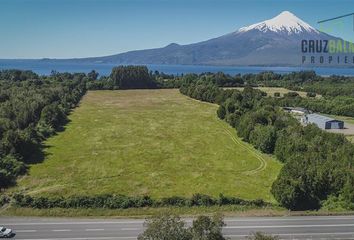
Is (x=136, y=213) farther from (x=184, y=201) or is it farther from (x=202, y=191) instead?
(x=202, y=191)

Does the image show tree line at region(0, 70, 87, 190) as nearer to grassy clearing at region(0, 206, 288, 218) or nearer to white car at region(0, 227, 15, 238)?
grassy clearing at region(0, 206, 288, 218)

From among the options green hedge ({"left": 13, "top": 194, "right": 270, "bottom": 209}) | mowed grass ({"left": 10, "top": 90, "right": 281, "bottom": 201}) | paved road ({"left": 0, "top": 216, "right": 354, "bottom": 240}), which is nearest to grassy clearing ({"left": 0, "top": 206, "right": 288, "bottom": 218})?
green hedge ({"left": 13, "top": 194, "right": 270, "bottom": 209})

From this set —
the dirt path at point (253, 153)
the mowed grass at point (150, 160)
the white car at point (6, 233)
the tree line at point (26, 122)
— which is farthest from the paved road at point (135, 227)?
the dirt path at point (253, 153)

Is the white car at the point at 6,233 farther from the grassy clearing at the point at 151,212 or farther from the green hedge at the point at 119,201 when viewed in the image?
the green hedge at the point at 119,201

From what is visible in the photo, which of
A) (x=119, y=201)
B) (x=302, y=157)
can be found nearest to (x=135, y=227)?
(x=119, y=201)

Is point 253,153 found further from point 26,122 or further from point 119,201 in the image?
point 26,122

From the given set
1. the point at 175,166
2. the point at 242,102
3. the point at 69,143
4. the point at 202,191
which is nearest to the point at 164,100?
the point at 242,102
